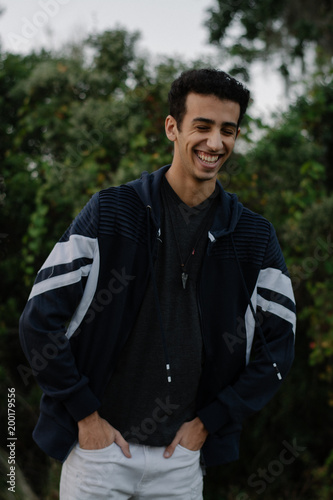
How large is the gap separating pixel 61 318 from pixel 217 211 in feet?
2.58

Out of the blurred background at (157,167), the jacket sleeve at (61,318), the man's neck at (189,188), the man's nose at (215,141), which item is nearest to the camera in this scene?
the jacket sleeve at (61,318)

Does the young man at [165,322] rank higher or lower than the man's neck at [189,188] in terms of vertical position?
lower

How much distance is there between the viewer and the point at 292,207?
3.90 metres

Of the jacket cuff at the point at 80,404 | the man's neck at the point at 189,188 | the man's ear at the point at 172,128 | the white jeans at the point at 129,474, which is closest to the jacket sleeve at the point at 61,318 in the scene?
the jacket cuff at the point at 80,404

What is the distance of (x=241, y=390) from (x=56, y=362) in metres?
0.77

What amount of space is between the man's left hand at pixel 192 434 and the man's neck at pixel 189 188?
0.91 meters

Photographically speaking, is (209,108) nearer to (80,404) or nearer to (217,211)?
(217,211)

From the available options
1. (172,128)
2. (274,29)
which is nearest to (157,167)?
(172,128)

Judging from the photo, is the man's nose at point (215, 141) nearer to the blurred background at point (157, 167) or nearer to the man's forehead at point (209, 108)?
the man's forehead at point (209, 108)

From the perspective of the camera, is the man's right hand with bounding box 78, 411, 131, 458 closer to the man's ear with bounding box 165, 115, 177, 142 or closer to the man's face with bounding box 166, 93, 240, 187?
the man's face with bounding box 166, 93, 240, 187

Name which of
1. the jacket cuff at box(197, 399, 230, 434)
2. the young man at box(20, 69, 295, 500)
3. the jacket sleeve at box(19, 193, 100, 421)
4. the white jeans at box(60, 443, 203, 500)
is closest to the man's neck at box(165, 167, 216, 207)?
the young man at box(20, 69, 295, 500)

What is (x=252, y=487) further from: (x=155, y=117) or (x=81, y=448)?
(x=155, y=117)

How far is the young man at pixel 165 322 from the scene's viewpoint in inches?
70.6

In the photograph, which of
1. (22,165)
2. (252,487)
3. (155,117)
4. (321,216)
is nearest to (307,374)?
(252,487)
